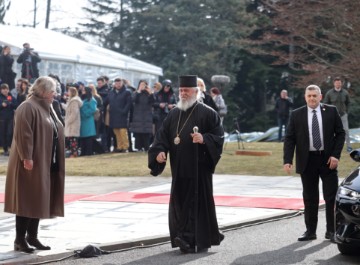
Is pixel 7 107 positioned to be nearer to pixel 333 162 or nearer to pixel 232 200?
pixel 232 200

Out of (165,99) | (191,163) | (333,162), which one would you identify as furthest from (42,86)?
(165,99)

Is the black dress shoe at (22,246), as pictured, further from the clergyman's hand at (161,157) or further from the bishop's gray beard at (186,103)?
the bishop's gray beard at (186,103)

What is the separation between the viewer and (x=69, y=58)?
104 feet

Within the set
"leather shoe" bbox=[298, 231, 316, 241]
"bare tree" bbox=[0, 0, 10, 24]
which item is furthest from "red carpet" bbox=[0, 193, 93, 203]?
"bare tree" bbox=[0, 0, 10, 24]

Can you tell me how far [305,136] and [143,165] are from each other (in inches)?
393

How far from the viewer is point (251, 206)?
46.9 ft

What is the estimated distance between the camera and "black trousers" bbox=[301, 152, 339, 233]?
1136 cm

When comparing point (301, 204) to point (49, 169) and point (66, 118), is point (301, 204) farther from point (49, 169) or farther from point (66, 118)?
point (66, 118)

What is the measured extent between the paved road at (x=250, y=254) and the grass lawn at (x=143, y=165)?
8.18 m

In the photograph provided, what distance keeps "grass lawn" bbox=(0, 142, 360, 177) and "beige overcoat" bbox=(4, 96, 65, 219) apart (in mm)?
9479

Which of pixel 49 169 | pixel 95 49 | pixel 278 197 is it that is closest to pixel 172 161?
pixel 49 169

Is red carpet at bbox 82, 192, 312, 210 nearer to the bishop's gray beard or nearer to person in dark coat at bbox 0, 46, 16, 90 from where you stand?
the bishop's gray beard

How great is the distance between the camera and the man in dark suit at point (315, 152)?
11367mm

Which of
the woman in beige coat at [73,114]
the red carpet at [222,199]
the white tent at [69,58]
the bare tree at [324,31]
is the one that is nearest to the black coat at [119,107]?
the woman in beige coat at [73,114]
